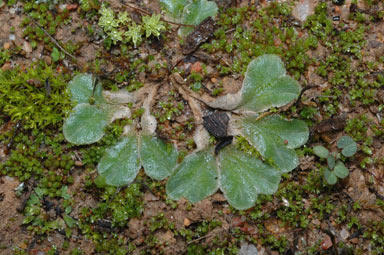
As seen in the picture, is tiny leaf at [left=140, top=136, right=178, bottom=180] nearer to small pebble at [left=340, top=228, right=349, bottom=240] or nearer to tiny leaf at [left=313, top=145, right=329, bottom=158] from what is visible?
tiny leaf at [left=313, top=145, right=329, bottom=158]

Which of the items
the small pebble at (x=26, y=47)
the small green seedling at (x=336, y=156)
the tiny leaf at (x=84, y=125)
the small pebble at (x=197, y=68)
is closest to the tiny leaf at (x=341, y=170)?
the small green seedling at (x=336, y=156)

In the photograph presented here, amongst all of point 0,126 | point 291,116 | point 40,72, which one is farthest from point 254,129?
point 0,126

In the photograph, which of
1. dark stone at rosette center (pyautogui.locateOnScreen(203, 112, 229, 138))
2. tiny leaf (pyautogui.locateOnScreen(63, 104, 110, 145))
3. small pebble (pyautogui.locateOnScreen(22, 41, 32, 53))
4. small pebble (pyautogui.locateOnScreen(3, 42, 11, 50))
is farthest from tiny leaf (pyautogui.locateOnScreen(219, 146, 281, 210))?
small pebble (pyautogui.locateOnScreen(3, 42, 11, 50))

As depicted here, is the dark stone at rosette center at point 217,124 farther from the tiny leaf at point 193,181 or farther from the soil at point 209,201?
the tiny leaf at point 193,181

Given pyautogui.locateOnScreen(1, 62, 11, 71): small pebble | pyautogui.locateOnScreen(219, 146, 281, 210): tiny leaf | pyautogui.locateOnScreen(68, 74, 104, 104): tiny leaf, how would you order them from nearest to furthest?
pyautogui.locateOnScreen(219, 146, 281, 210): tiny leaf → pyautogui.locateOnScreen(68, 74, 104, 104): tiny leaf → pyautogui.locateOnScreen(1, 62, 11, 71): small pebble

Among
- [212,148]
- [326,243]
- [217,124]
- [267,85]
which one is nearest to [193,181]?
[212,148]

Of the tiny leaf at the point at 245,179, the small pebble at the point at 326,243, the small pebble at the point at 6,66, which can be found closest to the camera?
the tiny leaf at the point at 245,179

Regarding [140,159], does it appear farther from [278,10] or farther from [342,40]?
[342,40]
